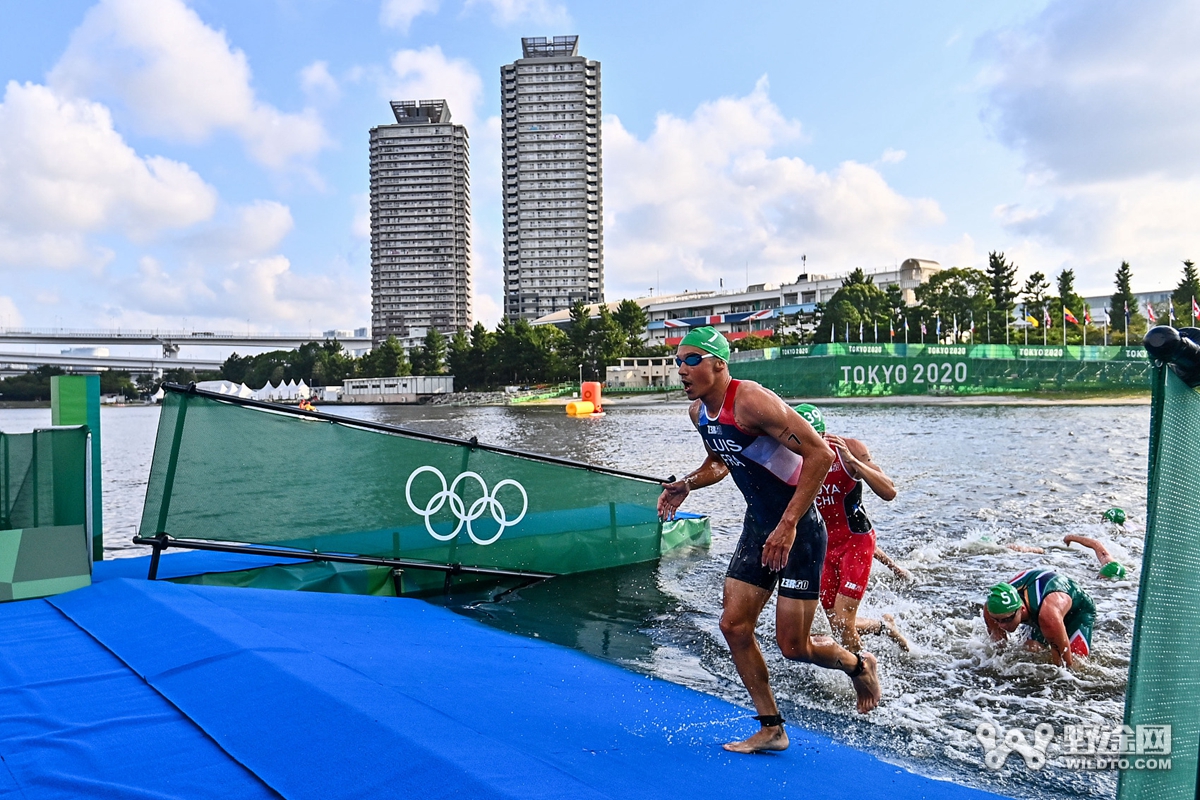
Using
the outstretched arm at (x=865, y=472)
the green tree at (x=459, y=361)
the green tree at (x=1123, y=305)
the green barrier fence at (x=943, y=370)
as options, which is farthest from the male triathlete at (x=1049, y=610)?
the green tree at (x=459, y=361)

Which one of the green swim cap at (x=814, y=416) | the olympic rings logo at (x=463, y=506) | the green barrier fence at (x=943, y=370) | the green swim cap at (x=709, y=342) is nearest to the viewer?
the green swim cap at (x=709, y=342)

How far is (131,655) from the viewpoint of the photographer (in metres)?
4.86

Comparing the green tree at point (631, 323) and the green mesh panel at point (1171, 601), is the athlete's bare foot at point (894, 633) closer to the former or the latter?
the green mesh panel at point (1171, 601)

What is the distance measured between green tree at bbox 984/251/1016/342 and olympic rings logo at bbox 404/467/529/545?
357ft

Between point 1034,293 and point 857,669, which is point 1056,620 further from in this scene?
point 1034,293

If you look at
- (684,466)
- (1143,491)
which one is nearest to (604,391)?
(684,466)

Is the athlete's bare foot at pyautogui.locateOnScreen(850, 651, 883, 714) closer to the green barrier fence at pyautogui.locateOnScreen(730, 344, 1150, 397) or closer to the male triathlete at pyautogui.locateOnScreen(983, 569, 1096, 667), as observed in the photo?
the male triathlete at pyautogui.locateOnScreen(983, 569, 1096, 667)

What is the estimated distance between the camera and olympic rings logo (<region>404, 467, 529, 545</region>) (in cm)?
824

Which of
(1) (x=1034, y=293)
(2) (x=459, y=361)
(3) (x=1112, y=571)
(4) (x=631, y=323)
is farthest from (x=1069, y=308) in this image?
(3) (x=1112, y=571)

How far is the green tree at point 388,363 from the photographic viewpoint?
160m

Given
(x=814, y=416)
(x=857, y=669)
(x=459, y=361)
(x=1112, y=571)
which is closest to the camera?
(x=857, y=669)

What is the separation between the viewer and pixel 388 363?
534ft

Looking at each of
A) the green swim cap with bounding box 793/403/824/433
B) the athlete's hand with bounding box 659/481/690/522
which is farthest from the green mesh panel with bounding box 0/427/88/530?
the green swim cap with bounding box 793/403/824/433

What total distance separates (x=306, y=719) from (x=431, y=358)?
15534cm
